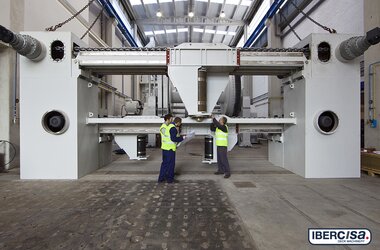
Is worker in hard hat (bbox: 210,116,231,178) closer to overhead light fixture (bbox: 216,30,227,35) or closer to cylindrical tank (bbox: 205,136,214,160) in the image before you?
cylindrical tank (bbox: 205,136,214,160)

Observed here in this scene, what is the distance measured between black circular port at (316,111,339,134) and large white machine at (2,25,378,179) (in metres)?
0.02

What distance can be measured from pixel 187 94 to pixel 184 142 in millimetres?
1090

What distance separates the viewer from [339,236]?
2.25 meters

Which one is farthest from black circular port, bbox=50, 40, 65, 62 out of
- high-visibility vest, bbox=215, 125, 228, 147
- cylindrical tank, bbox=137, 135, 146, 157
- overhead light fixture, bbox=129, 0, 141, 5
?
overhead light fixture, bbox=129, 0, 141, 5

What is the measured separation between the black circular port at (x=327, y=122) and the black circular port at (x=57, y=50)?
5.45 meters

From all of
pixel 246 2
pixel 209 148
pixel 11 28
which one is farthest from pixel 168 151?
pixel 246 2

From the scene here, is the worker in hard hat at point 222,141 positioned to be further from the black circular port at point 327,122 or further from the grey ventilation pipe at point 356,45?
the grey ventilation pipe at point 356,45

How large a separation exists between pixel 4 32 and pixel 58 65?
997 mm

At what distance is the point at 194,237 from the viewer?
86.8 inches

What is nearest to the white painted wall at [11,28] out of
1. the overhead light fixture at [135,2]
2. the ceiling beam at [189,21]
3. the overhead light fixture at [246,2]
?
the overhead light fixture at [135,2]

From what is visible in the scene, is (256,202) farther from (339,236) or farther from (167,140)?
(167,140)

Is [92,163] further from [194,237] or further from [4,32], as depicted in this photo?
[194,237]

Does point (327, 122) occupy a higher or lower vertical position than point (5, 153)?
higher

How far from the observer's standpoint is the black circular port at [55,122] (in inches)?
174
